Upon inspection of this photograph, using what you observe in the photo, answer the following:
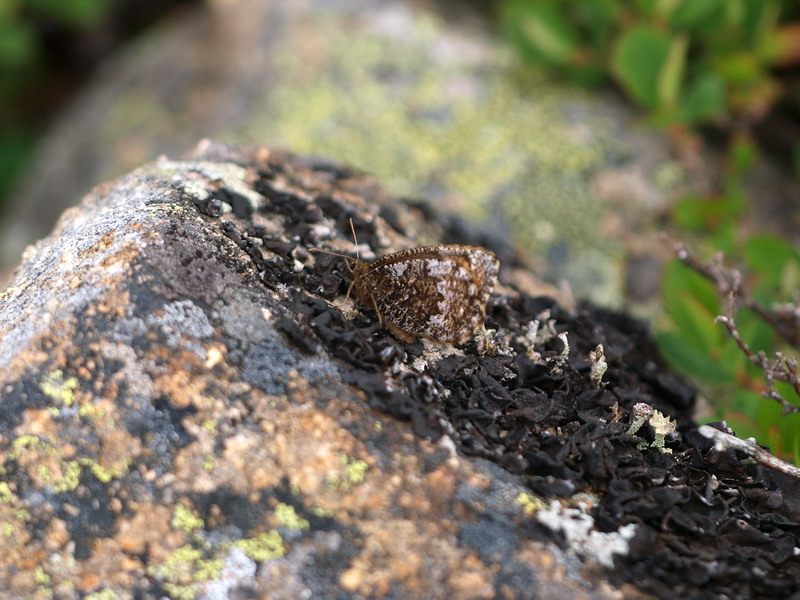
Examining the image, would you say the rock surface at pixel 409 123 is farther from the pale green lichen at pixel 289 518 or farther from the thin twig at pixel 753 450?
the pale green lichen at pixel 289 518

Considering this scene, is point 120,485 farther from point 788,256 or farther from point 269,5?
point 269,5

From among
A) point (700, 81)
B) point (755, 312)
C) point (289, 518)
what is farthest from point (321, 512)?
point (700, 81)

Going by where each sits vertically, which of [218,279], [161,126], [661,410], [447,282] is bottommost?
[661,410]

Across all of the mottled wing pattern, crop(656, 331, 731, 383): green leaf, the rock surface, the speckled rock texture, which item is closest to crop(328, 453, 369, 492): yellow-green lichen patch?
the speckled rock texture

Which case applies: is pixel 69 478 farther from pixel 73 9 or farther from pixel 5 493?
Answer: pixel 73 9

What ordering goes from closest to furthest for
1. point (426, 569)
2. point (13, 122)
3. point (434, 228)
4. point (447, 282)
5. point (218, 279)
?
point (426, 569)
point (218, 279)
point (447, 282)
point (434, 228)
point (13, 122)

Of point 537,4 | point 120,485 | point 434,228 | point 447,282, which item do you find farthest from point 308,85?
point 120,485

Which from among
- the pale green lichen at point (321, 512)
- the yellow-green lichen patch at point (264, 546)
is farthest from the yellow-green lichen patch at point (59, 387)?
the pale green lichen at point (321, 512)

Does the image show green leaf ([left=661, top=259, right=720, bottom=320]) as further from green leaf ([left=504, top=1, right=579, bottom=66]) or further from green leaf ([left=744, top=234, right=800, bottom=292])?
green leaf ([left=504, top=1, right=579, bottom=66])
